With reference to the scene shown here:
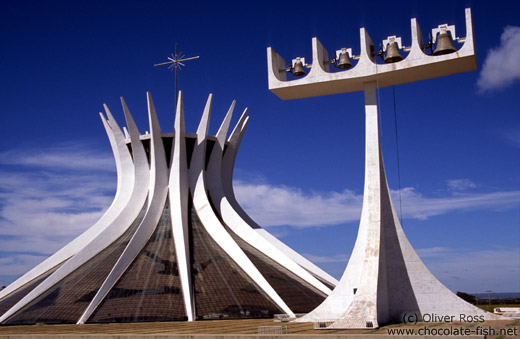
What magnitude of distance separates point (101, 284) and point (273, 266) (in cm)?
768

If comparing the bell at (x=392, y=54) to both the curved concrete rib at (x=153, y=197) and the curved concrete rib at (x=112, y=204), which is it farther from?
the curved concrete rib at (x=112, y=204)

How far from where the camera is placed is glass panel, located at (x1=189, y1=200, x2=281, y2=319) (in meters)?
24.6

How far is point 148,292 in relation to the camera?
982 inches

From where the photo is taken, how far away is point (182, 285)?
25.8 m

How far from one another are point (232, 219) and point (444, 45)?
15.3m

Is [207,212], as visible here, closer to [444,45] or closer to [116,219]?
[116,219]

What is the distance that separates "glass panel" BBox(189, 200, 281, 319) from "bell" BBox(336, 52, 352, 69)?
32.9 feet

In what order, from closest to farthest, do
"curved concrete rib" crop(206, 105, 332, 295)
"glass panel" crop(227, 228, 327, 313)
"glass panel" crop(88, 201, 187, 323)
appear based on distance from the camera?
"glass panel" crop(88, 201, 187, 323) < "glass panel" crop(227, 228, 327, 313) < "curved concrete rib" crop(206, 105, 332, 295)

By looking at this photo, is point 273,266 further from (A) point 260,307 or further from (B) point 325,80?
(B) point 325,80

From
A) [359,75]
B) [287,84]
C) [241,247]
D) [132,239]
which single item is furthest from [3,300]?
[359,75]

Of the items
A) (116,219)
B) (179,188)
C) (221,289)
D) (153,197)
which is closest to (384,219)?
(221,289)

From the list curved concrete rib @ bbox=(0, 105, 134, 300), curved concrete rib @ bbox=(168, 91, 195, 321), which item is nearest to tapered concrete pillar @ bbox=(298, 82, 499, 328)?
curved concrete rib @ bbox=(168, 91, 195, 321)

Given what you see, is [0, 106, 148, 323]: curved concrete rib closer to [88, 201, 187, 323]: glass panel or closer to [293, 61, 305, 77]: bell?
[88, 201, 187, 323]: glass panel

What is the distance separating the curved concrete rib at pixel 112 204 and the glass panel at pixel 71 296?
271cm
